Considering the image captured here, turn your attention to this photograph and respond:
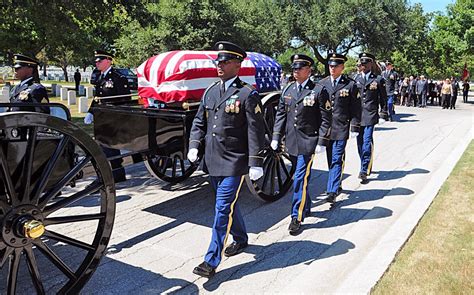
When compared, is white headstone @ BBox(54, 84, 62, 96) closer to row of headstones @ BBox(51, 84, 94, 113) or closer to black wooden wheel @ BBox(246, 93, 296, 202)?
row of headstones @ BBox(51, 84, 94, 113)

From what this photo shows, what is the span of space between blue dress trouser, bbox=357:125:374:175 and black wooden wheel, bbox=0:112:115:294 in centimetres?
490

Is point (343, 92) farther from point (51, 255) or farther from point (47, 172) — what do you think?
point (51, 255)

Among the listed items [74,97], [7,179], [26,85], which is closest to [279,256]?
[7,179]

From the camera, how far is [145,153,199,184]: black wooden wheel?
6172 millimetres

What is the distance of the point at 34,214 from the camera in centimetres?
288

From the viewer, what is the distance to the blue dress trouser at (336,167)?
587cm

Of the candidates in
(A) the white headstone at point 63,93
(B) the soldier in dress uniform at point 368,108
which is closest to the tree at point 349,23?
(A) the white headstone at point 63,93

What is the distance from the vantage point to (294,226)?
15.7ft

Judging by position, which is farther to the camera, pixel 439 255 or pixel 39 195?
pixel 439 255

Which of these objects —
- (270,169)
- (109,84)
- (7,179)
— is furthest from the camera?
(109,84)

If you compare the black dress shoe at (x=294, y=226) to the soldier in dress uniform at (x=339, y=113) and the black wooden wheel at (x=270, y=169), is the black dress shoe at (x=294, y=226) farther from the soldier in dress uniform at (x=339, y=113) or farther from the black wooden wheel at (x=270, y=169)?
the soldier in dress uniform at (x=339, y=113)

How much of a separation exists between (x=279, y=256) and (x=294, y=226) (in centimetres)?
62

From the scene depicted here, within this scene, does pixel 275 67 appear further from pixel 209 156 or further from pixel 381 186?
pixel 209 156

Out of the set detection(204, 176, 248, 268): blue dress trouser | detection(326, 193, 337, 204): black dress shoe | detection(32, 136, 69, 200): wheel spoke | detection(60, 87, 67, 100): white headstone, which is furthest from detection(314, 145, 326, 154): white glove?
detection(60, 87, 67, 100): white headstone
